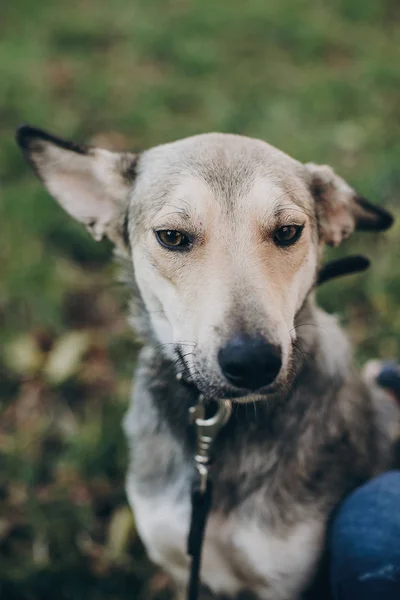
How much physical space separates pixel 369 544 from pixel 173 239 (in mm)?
1375

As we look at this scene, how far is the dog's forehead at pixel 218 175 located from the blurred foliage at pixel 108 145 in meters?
1.79

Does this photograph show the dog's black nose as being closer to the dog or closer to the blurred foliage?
the dog

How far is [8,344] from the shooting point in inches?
162

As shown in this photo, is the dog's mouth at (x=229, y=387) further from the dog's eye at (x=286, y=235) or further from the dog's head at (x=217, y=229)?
the dog's eye at (x=286, y=235)

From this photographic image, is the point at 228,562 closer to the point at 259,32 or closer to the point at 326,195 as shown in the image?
the point at 326,195

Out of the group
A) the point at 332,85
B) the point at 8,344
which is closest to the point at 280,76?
the point at 332,85

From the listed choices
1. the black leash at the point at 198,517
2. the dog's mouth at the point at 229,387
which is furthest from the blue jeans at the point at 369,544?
the dog's mouth at the point at 229,387

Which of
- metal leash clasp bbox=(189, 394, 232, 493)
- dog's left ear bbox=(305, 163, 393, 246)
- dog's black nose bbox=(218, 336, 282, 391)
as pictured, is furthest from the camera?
dog's left ear bbox=(305, 163, 393, 246)

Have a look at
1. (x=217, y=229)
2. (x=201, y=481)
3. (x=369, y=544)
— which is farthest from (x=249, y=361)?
(x=369, y=544)

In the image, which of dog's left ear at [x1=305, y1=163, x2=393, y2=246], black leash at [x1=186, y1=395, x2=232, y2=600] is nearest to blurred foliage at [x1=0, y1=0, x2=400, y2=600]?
black leash at [x1=186, y1=395, x2=232, y2=600]

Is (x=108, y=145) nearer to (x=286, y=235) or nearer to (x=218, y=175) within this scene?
(x=218, y=175)

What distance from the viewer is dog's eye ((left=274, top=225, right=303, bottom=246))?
7.66 ft

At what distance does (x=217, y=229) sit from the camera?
2.24 metres

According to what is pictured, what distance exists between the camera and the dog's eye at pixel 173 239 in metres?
2.31
